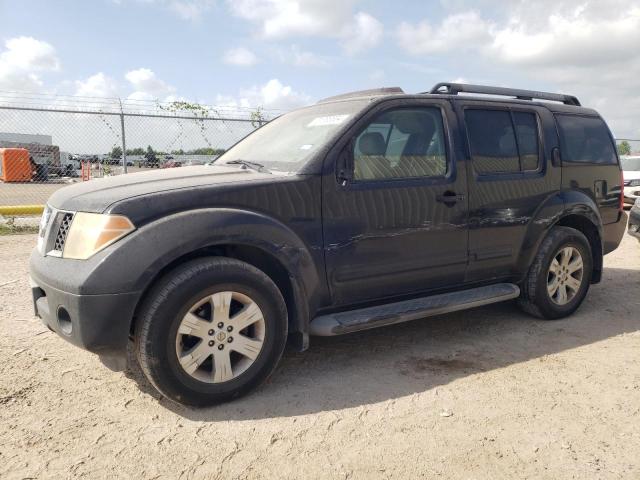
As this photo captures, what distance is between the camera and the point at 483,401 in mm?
2928

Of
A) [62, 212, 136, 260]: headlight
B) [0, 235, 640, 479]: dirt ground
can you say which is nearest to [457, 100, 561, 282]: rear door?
[0, 235, 640, 479]: dirt ground

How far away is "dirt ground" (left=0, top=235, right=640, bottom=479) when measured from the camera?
91.7 inches

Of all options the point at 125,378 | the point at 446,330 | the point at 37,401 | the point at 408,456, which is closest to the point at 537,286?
the point at 446,330

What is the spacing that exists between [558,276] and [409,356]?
5.53 feet

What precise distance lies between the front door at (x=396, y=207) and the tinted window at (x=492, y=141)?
226mm

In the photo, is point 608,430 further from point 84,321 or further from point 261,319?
point 84,321

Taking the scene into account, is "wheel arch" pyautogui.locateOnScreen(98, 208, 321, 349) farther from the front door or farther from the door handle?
the door handle

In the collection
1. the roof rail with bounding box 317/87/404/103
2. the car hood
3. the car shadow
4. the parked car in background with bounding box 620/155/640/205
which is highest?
the roof rail with bounding box 317/87/404/103

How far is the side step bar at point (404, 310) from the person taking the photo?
3146 mm

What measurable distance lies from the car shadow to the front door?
0.47 m

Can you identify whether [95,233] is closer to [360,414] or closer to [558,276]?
[360,414]

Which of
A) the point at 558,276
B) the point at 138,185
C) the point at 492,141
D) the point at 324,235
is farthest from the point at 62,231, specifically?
the point at 558,276

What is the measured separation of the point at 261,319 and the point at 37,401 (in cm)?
133

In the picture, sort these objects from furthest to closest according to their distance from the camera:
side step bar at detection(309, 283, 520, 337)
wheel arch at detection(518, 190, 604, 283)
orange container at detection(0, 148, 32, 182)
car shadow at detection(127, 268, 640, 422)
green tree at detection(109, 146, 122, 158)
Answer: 1. orange container at detection(0, 148, 32, 182)
2. green tree at detection(109, 146, 122, 158)
3. wheel arch at detection(518, 190, 604, 283)
4. side step bar at detection(309, 283, 520, 337)
5. car shadow at detection(127, 268, 640, 422)
